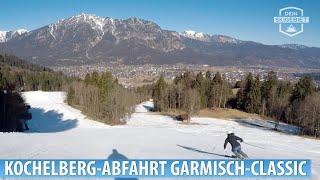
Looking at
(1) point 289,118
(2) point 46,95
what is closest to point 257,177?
(1) point 289,118

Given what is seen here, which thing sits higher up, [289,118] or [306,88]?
[306,88]

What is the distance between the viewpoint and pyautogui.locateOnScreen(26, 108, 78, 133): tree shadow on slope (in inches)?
2665

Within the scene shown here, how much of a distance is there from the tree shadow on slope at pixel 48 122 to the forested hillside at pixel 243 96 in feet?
85.5

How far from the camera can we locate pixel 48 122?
252 ft

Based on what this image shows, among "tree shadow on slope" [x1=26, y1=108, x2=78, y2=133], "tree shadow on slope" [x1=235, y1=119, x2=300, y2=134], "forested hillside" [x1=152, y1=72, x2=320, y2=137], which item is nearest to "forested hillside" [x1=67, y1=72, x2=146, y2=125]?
"tree shadow on slope" [x1=26, y1=108, x2=78, y2=133]

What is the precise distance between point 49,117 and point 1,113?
11379 mm

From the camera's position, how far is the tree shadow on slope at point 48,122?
67.7m

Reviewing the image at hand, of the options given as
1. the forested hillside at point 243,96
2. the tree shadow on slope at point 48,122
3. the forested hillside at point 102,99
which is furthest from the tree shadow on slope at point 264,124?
the tree shadow on slope at point 48,122

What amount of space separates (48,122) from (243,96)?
49.1m

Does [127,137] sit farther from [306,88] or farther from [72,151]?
[306,88]

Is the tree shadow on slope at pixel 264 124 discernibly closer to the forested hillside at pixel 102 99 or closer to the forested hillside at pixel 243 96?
the forested hillside at pixel 243 96

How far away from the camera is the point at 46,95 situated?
406 feet

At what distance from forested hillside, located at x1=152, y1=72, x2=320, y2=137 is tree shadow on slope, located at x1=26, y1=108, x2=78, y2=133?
85.5ft

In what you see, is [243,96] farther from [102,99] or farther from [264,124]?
[102,99]
